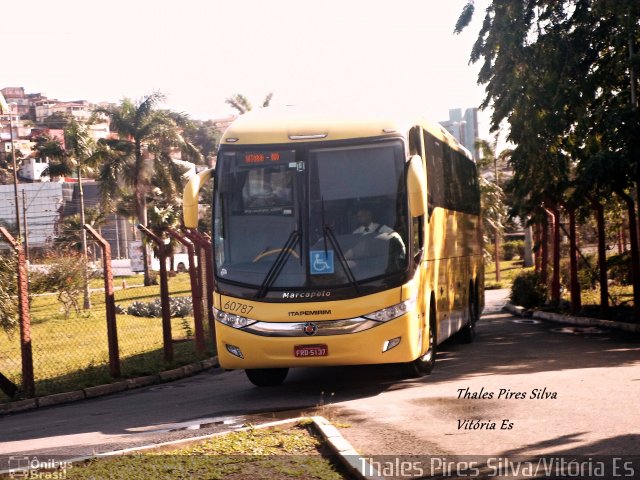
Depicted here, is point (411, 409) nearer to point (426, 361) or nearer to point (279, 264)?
point (279, 264)

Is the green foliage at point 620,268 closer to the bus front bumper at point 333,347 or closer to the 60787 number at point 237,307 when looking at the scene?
the bus front bumper at point 333,347

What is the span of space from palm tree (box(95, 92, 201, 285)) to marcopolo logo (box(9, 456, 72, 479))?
167 ft

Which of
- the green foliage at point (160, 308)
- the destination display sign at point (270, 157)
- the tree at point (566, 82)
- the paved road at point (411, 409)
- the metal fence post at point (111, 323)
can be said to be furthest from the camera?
the green foliage at point (160, 308)

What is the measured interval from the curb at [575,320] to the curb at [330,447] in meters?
12.5

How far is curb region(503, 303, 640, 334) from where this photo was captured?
68.7 feet

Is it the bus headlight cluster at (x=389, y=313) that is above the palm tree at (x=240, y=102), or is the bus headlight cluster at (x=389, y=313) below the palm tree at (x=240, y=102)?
below

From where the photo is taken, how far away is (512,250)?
270 feet

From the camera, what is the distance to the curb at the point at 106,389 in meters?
13.7

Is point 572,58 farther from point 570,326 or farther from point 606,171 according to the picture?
point 570,326

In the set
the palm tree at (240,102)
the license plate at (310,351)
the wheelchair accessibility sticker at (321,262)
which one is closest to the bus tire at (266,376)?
the license plate at (310,351)

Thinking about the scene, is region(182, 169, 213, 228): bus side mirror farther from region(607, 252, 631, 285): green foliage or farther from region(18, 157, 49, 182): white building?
region(18, 157, 49, 182): white building

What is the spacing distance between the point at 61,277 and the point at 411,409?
1040 inches

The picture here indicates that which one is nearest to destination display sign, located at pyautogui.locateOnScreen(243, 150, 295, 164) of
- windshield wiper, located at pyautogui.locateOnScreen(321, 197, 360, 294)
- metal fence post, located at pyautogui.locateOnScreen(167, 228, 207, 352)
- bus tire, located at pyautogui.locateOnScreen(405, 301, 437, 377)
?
windshield wiper, located at pyautogui.locateOnScreen(321, 197, 360, 294)

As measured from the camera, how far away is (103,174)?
58781mm
